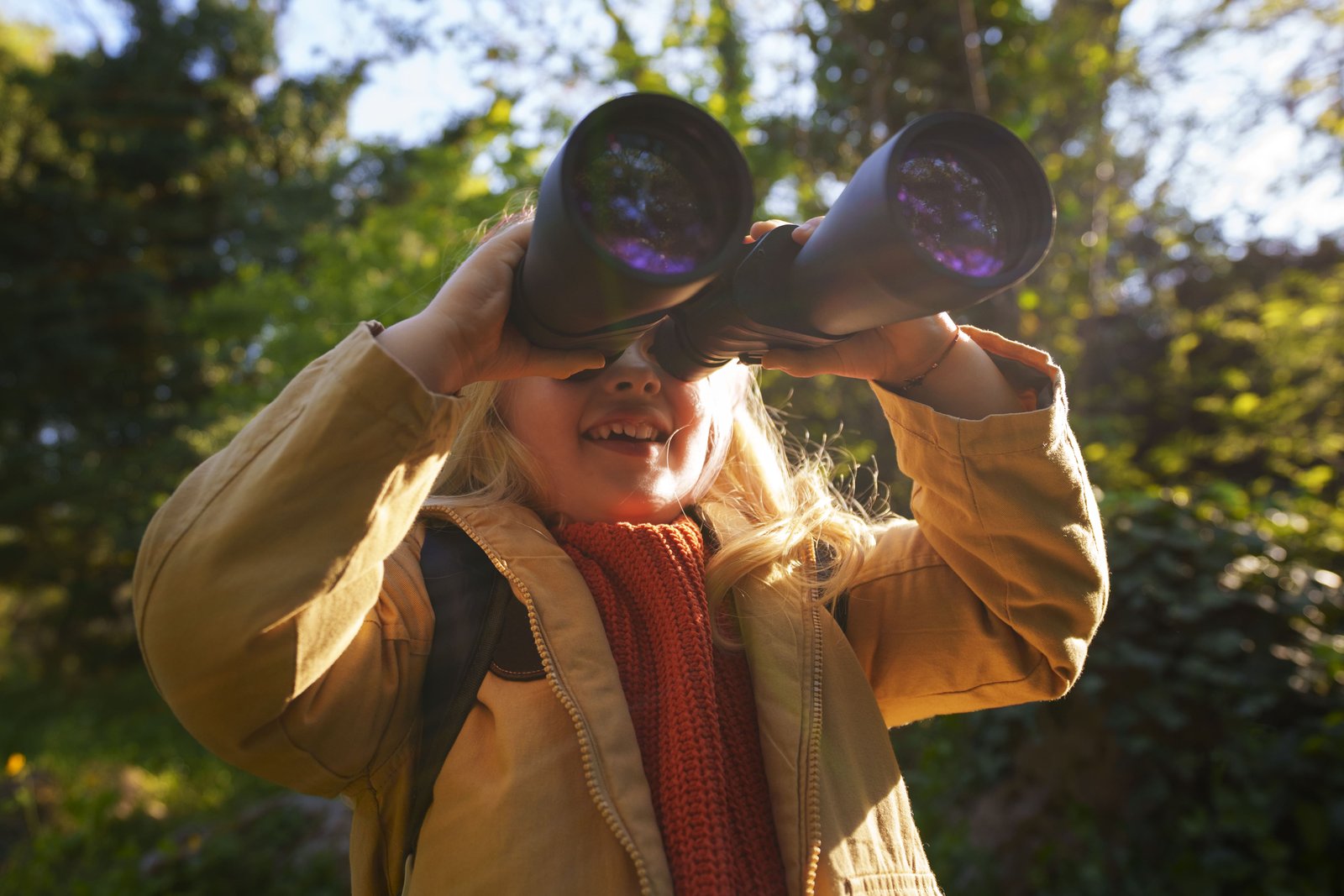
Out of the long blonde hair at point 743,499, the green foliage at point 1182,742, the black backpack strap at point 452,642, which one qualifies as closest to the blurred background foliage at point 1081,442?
the green foliage at point 1182,742

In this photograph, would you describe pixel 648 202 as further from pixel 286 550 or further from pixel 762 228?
pixel 286 550

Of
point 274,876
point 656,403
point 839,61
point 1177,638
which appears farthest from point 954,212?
point 274,876

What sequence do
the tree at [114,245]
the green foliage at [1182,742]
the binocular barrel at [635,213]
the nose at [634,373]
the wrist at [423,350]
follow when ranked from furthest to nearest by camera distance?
the tree at [114,245] < the green foliage at [1182,742] < the nose at [634,373] < the wrist at [423,350] < the binocular barrel at [635,213]

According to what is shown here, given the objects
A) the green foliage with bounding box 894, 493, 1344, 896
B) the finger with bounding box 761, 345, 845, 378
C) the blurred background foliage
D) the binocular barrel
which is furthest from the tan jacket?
the green foliage with bounding box 894, 493, 1344, 896

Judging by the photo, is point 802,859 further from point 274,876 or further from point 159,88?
point 159,88

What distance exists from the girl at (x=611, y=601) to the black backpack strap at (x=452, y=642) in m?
0.02

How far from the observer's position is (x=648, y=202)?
0.97 metres

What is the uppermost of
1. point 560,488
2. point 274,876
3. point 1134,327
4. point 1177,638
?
point 560,488

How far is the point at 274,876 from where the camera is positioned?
135 inches

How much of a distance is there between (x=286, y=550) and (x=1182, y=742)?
8.55ft

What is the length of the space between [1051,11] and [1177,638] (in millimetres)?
2486

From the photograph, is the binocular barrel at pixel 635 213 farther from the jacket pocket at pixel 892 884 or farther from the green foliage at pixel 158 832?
the green foliage at pixel 158 832

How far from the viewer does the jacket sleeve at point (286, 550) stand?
937 mm

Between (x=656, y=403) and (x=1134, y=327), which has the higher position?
(x=656, y=403)
